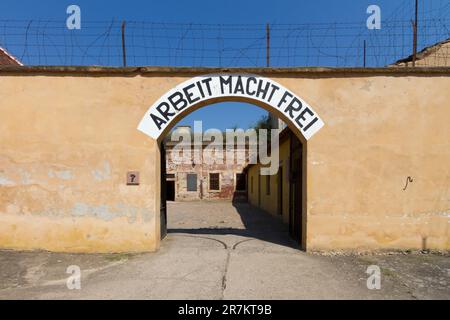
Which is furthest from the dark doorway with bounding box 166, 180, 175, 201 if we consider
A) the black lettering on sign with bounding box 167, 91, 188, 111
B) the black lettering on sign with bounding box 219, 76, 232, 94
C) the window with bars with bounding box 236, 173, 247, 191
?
the black lettering on sign with bounding box 219, 76, 232, 94

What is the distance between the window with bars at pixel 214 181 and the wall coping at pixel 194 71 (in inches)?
783

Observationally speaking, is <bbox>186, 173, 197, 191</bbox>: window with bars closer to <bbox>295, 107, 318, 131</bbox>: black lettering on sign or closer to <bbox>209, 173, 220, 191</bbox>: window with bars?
<bbox>209, 173, 220, 191</bbox>: window with bars

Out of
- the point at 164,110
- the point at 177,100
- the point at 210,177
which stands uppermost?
the point at 177,100

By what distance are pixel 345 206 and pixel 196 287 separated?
324 cm

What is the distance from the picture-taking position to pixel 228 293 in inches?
152

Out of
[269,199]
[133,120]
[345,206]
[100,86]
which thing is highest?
[100,86]

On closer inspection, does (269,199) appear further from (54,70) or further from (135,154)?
(54,70)

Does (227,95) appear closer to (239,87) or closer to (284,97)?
(239,87)

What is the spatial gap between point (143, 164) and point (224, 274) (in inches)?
99.5

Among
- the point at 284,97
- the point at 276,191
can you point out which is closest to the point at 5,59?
the point at 284,97

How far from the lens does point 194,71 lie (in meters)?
5.80

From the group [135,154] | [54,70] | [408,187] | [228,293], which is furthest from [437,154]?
[54,70]

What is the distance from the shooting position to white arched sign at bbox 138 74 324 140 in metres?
5.75

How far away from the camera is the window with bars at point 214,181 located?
25.4m
